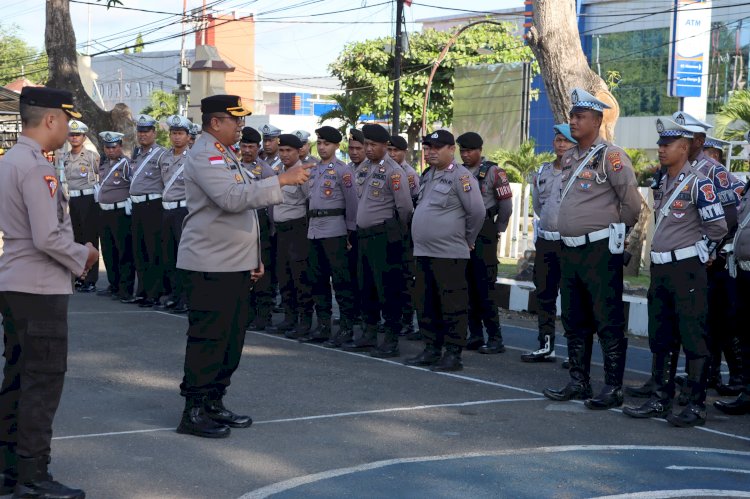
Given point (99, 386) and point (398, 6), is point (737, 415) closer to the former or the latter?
point (99, 386)

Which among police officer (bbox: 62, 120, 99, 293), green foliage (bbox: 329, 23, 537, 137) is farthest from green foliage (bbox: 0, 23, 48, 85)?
police officer (bbox: 62, 120, 99, 293)

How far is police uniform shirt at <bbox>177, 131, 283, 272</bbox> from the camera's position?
6676 mm

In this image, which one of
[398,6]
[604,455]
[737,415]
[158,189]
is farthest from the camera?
[398,6]

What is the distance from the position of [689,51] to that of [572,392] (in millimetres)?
36863

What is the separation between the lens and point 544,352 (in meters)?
9.92

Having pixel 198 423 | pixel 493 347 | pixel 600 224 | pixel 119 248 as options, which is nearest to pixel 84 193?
pixel 119 248

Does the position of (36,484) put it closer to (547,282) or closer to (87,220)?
(547,282)

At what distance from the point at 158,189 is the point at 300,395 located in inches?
225

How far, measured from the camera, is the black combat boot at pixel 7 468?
552cm

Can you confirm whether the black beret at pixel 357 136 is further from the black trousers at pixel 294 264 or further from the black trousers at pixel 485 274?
the black trousers at pixel 485 274

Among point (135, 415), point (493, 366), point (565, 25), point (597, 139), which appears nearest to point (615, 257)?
point (597, 139)

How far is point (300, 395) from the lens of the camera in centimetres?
817

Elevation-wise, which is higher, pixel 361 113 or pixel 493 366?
pixel 361 113

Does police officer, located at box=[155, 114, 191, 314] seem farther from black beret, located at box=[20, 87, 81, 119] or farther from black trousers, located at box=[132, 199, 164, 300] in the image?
black beret, located at box=[20, 87, 81, 119]
